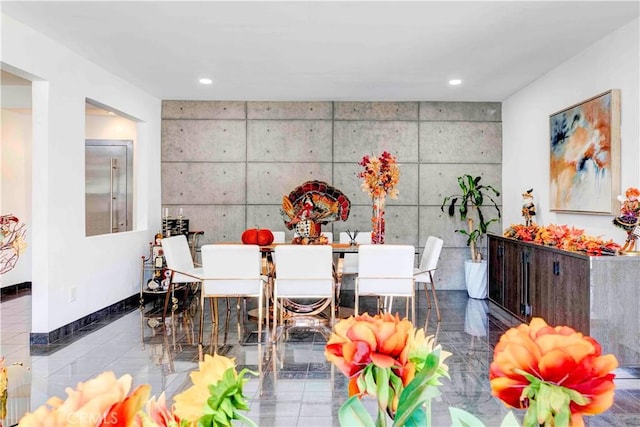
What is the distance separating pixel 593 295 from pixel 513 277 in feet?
6.03

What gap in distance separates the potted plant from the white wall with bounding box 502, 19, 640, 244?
0.28m

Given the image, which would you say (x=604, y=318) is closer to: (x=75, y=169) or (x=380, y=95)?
(x=380, y=95)

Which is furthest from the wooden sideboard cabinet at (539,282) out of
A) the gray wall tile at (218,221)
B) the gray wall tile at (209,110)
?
the gray wall tile at (209,110)

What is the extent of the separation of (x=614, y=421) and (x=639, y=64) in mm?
2945

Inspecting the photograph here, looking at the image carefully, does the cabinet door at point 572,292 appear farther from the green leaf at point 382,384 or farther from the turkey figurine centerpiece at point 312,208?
the green leaf at point 382,384

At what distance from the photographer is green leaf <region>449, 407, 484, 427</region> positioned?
0.60m

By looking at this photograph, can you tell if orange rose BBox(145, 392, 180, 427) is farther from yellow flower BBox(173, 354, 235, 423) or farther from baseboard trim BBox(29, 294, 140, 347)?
baseboard trim BBox(29, 294, 140, 347)

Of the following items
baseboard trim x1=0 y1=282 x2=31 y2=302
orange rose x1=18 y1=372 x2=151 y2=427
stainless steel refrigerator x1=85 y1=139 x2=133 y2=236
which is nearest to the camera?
orange rose x1=18 y1=372 x2=151 y2=427

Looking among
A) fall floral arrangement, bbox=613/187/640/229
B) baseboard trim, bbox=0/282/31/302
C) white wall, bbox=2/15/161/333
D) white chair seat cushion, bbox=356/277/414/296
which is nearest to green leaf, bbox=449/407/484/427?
fall floral arrangement, bbox=613/187/640/229

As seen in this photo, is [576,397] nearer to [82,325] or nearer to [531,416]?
[531,416]

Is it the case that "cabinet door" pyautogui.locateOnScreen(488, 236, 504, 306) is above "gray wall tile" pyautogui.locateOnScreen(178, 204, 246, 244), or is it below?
below

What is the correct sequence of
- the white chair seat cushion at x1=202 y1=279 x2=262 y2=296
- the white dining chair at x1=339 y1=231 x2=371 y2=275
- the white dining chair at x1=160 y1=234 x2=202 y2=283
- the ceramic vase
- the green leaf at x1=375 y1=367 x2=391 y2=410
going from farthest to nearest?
the white dining chair at x1=339 y1=231 x2=371 y2=275 → the ceramic vase → the white dining chair at x1=160 y1=234 x2=202 y2=283 → the white chair seat cushion at x1=202 y1=279 x2=262 y2=296 → the green leaf at x1=375 y1=367 x2=391 y2=410

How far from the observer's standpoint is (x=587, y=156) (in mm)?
4512

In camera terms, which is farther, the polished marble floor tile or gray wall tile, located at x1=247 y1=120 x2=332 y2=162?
gray wall tile, located at x1=247 y1=120 x2=332 y2=162
